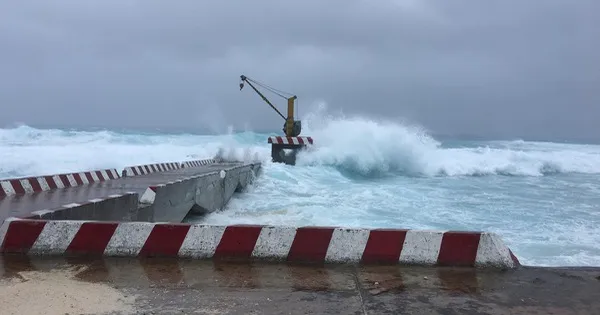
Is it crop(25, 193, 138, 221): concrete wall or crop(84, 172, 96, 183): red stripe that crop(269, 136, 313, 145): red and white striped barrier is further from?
crop(25, 193, 138, 221): concrete wall

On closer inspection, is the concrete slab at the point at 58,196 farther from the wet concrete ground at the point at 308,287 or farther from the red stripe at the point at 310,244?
the red stripe at the point at 310,244

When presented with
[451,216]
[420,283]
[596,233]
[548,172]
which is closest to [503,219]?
[451,216]

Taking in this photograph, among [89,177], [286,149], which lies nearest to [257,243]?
[89,177]

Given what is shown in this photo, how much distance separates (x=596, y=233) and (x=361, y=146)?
17.9 metres

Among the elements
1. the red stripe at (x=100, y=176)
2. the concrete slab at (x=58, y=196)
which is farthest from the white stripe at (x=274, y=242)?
the red stripe at (x=100, y=176)

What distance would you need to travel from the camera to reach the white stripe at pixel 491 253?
4.62 meters

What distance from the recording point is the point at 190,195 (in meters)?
10.9

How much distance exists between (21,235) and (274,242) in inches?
97.7

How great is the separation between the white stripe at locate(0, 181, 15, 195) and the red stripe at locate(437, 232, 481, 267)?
302 inches

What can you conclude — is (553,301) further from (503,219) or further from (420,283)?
(503,219)

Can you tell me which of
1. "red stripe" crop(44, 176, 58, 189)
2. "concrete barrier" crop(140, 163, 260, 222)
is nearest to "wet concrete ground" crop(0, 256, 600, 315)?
"concrete barrier" crop(140, 163, 260, 222)

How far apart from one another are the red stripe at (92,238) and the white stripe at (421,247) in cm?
281

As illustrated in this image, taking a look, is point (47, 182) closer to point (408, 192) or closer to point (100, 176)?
point (100, 176)

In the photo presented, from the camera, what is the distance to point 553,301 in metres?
3.75
